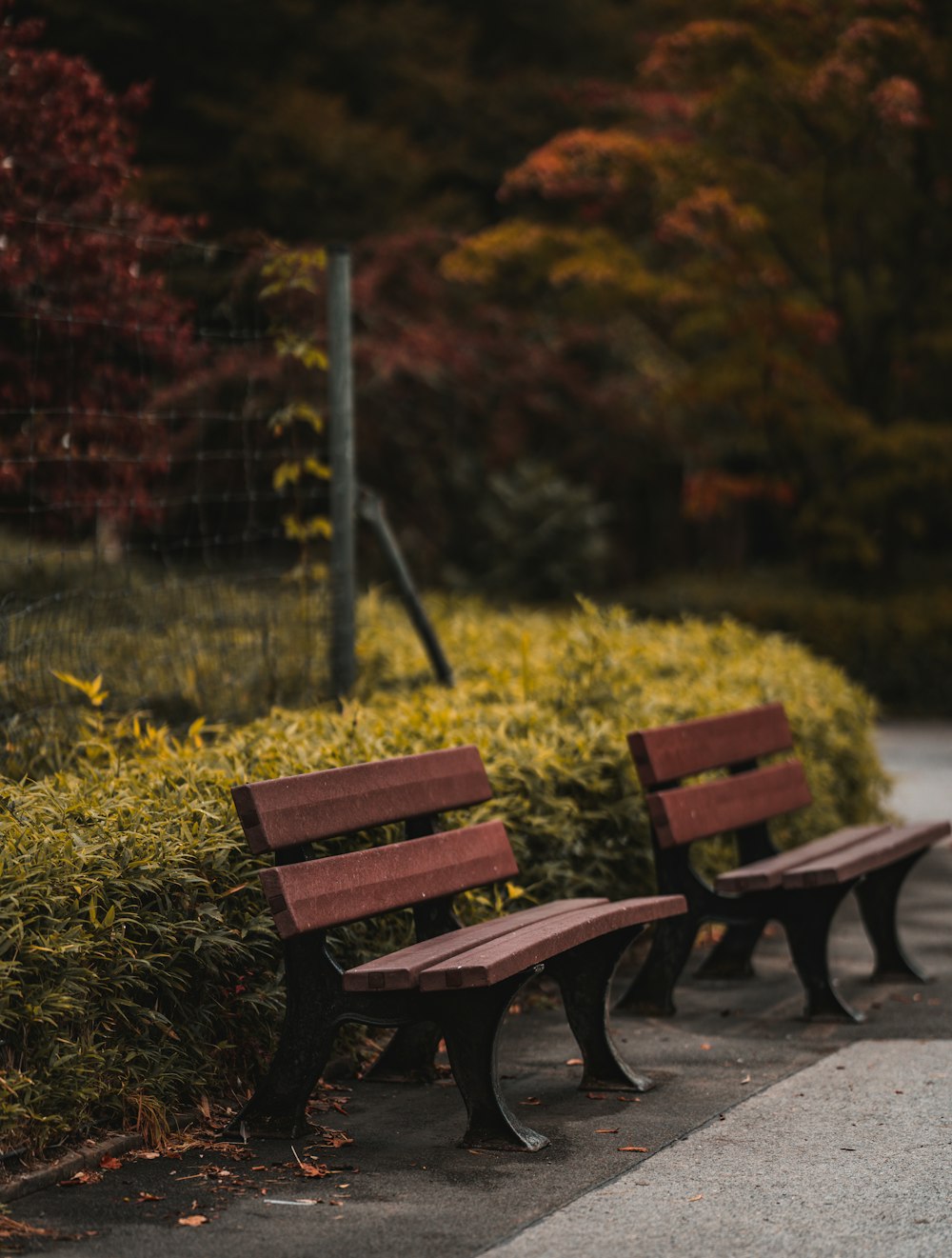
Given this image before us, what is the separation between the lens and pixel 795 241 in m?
18.0

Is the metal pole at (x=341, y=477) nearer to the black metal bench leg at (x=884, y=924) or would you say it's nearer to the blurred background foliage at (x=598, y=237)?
the black metal bench leg at (x=884, y=924)

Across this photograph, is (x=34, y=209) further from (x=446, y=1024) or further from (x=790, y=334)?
(x=790, y=334)

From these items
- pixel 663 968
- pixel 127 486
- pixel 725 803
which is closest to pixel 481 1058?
pixel 663 968

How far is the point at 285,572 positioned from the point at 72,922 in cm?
393

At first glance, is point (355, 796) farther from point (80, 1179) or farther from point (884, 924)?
point (884, 924)

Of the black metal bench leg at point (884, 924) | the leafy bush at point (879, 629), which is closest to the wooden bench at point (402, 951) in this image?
the black metal bench leg at point (884, 924)

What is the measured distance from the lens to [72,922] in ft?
14.4

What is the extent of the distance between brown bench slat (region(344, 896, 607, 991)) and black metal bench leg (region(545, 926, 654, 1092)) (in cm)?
15

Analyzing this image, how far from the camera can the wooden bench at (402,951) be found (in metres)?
4.41

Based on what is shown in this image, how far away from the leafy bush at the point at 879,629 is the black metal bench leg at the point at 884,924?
10.9 metres

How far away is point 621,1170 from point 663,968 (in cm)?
172

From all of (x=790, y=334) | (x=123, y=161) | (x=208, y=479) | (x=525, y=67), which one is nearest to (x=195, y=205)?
(x=208, y=479)

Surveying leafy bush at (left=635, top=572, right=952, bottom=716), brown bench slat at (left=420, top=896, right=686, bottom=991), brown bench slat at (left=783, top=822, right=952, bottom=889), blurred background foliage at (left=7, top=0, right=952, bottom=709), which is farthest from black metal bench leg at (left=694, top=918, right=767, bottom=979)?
leafy bush at (left=635, top=572, right=952, bottom=716)

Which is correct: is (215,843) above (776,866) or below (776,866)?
above
